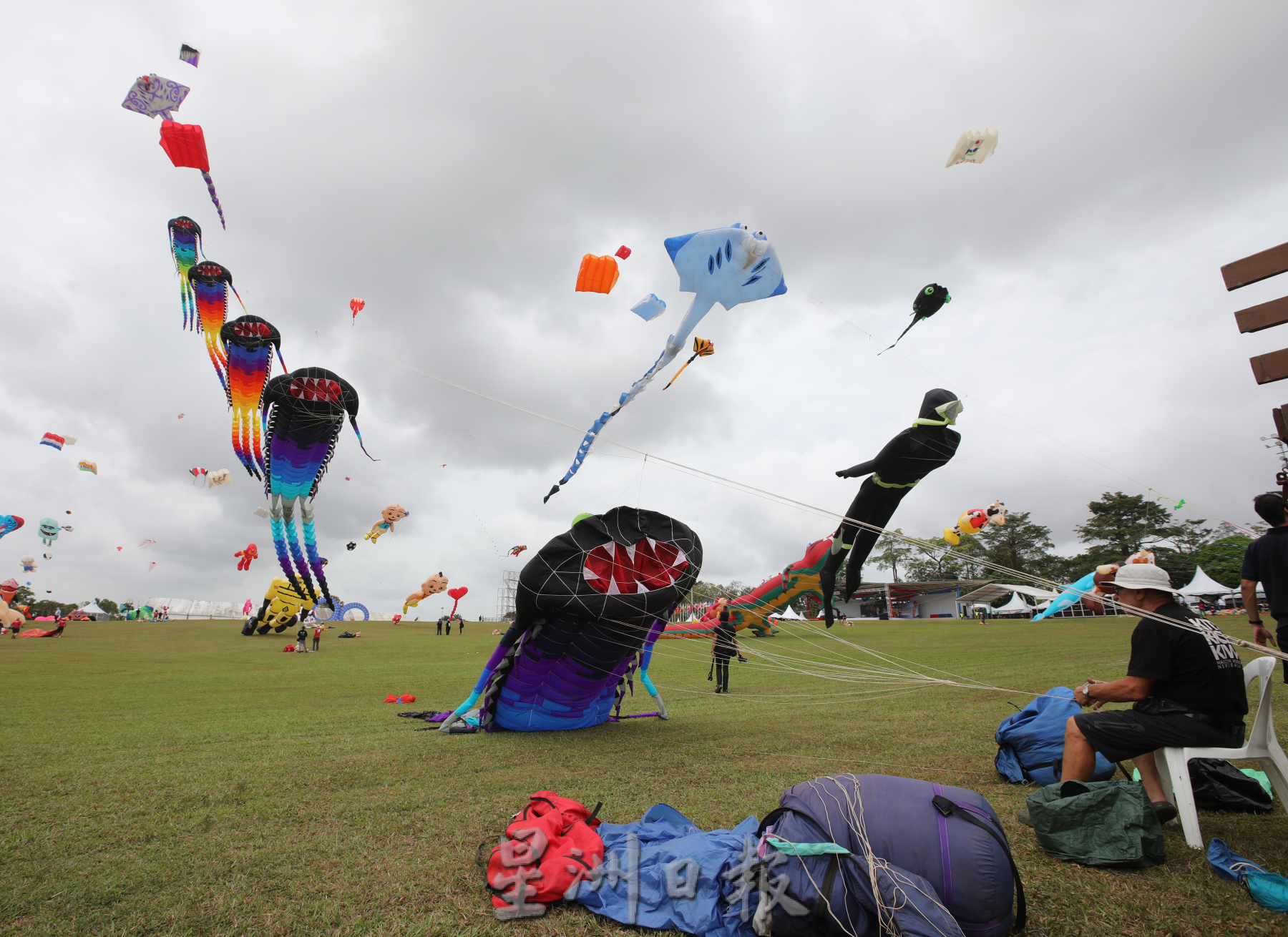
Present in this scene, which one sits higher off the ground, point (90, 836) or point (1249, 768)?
point (1249, 768)

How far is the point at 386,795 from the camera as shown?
4.02 m

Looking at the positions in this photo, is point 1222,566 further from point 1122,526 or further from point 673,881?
point 673,881

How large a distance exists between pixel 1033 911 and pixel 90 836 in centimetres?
484

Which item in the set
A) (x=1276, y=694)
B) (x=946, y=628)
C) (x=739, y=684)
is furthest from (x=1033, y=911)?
(x=946, y=628)

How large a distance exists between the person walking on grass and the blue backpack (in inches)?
26.2

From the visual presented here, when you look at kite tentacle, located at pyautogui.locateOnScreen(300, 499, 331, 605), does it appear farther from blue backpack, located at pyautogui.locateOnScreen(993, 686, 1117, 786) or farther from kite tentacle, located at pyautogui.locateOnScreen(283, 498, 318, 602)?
blue backpack, located at pyautogui.locateOnScreen(993, 686, 1117, 786)

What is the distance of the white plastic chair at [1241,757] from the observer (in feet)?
9.34

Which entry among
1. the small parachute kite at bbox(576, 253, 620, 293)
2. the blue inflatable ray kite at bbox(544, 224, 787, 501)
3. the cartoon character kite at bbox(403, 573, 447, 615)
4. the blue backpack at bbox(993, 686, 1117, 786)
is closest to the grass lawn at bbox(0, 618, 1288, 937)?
the blue backpack at bbox(993, 686, 1117, 786)

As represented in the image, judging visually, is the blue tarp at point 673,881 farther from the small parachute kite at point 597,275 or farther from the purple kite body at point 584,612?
the small parachute kite at point 597,275

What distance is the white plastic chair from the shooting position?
285cm

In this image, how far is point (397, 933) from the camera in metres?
2.24

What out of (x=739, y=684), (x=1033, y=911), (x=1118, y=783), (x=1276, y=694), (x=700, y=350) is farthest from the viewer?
(x=739, y=684)

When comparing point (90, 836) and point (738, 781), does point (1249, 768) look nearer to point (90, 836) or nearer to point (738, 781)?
point (738, 781)

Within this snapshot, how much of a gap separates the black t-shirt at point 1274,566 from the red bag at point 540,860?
4.71 m
